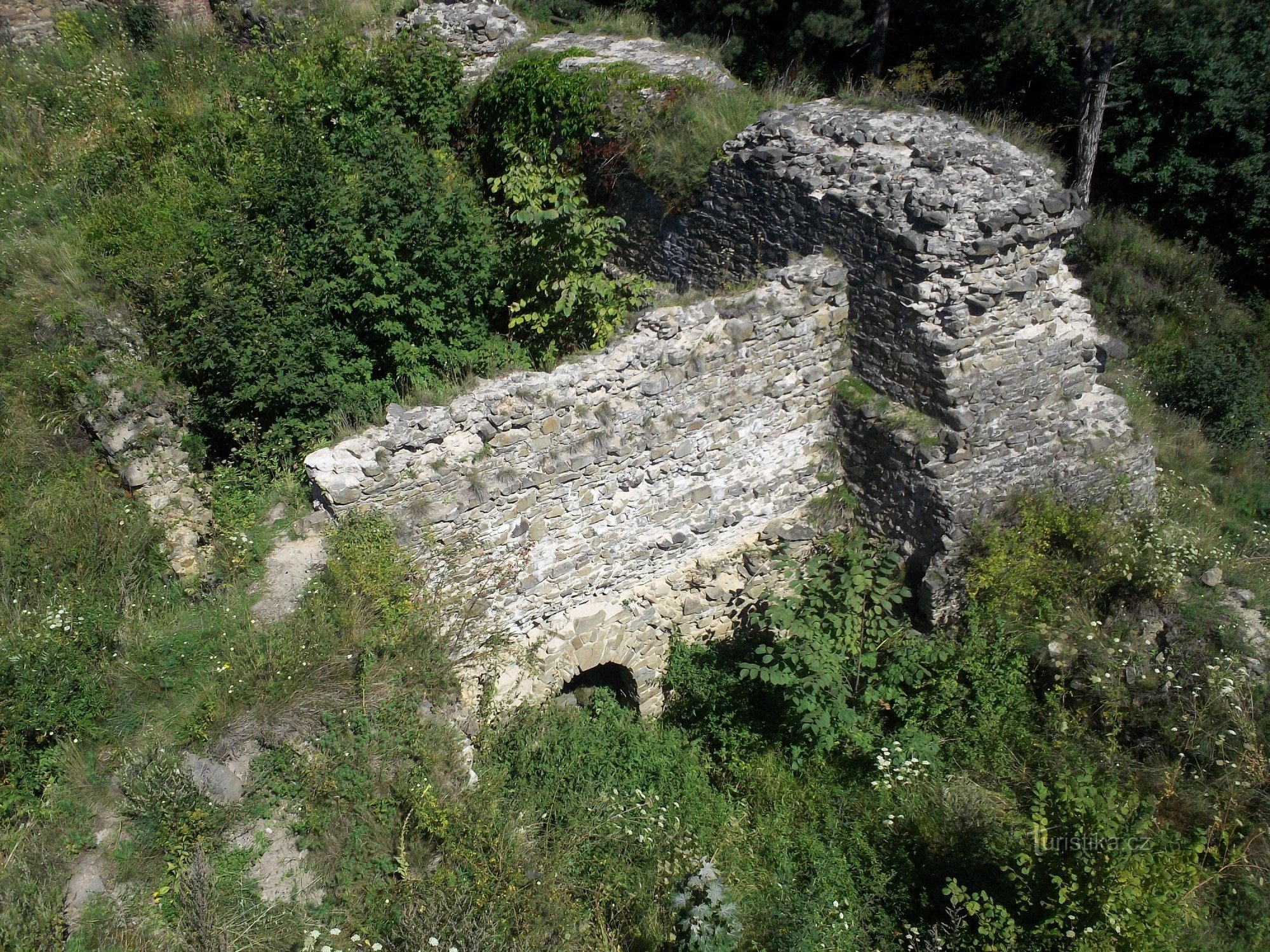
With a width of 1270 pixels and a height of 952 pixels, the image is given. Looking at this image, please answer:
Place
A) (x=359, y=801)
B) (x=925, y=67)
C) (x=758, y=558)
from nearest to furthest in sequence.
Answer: (x=359, y=801) < (x=758, y=558) < (x=925, y=67)

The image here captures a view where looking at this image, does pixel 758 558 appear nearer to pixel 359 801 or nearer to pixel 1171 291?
pixel 359 801

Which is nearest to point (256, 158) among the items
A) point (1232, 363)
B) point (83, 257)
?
point (83, 257)

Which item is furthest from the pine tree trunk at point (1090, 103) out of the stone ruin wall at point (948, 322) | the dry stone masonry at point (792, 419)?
the dry stone masonry at point (792, 419)

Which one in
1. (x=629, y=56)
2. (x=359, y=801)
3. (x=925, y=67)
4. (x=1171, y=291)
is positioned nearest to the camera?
(x=359, y=801)

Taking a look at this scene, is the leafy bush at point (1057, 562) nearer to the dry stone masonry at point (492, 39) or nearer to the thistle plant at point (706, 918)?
the thistle plant at point (706, 918)

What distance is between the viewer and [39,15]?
38.7 ft

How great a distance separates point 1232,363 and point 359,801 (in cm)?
1198

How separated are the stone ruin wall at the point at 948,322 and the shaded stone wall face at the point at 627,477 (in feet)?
1.55

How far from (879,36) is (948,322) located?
1046 centimetres

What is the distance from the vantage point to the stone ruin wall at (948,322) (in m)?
6.51

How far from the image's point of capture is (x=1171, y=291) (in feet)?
42.4

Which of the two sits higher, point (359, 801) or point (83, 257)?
A: point (83, 257)

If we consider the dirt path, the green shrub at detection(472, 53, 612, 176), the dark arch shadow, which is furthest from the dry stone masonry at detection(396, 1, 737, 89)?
the dark arch shadow

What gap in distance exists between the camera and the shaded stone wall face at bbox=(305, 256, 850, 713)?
561 cm
